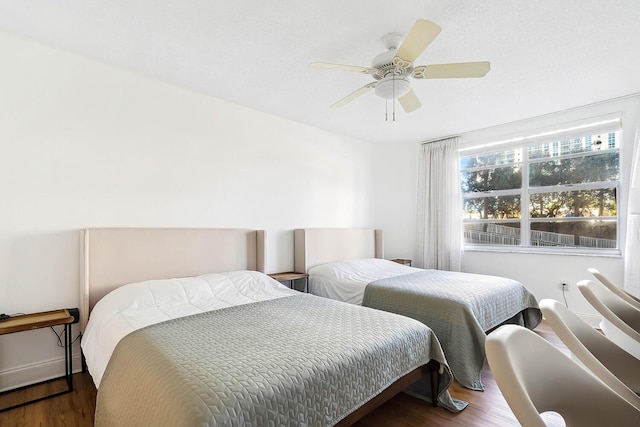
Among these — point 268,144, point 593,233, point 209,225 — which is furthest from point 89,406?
point 593,233

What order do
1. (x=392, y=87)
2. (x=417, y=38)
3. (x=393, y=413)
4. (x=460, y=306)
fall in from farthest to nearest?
(x=460, y=306), (x=392, y=87), (x=393, y=413), (x=417, y=38)

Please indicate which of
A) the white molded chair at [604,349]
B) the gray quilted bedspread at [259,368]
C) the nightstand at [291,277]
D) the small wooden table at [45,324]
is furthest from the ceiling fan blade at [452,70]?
the small wooden table at [45,324]

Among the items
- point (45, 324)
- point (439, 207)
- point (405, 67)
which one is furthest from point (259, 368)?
point (439, 207)

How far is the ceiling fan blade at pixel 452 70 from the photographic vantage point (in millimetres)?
1946

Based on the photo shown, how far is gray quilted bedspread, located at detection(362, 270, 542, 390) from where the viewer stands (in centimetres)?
229

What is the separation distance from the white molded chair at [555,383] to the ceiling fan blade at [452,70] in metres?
Answer: 1.71

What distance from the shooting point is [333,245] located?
4.17 m

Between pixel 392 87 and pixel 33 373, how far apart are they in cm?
335

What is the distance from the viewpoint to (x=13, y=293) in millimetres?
2211

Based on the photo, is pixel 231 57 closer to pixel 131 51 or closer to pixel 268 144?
pixel 131 51

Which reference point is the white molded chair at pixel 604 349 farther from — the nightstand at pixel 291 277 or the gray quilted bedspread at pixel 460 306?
the nightstand at pixel 291 277

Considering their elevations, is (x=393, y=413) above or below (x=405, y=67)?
below

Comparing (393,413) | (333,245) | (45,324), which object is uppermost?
(333,245)

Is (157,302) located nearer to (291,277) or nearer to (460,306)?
(291,277)
